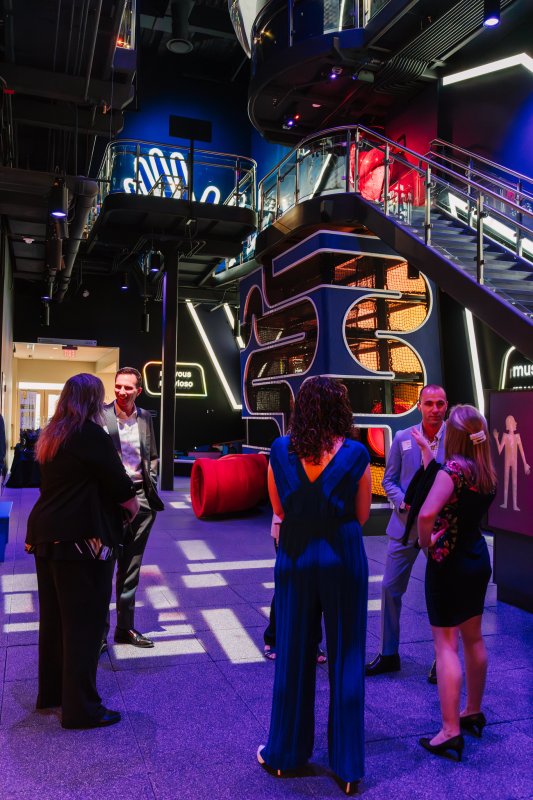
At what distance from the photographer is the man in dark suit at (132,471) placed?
4.41m

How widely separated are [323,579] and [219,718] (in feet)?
4.31

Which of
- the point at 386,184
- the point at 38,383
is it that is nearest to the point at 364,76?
the point at 386,184

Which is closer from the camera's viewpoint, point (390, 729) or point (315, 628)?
point (315, 628)

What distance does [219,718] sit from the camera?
3.51 m

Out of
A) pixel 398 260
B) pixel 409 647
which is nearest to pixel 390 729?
pixel 409 647

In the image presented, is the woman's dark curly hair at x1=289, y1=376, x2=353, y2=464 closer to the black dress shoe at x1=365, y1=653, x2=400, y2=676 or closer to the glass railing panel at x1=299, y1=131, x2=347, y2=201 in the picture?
the black dress shoe at x1=365, y1=653, x2=400, y2=676

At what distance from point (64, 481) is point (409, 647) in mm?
2821

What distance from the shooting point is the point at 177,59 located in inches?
869

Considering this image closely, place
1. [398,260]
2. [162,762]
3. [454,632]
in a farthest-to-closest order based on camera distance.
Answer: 1. [398,260]
2. [454,632]
3. [162,762]

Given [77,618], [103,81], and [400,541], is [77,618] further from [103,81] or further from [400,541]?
[103,81]

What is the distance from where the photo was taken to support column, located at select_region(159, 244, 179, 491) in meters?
14.5

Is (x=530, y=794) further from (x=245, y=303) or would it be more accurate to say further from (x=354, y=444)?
(x=245, y=303)

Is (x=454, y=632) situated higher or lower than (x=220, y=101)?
lower

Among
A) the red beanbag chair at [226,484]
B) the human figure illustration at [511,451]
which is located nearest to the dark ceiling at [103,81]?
the red beanbag chair at [226,484]
